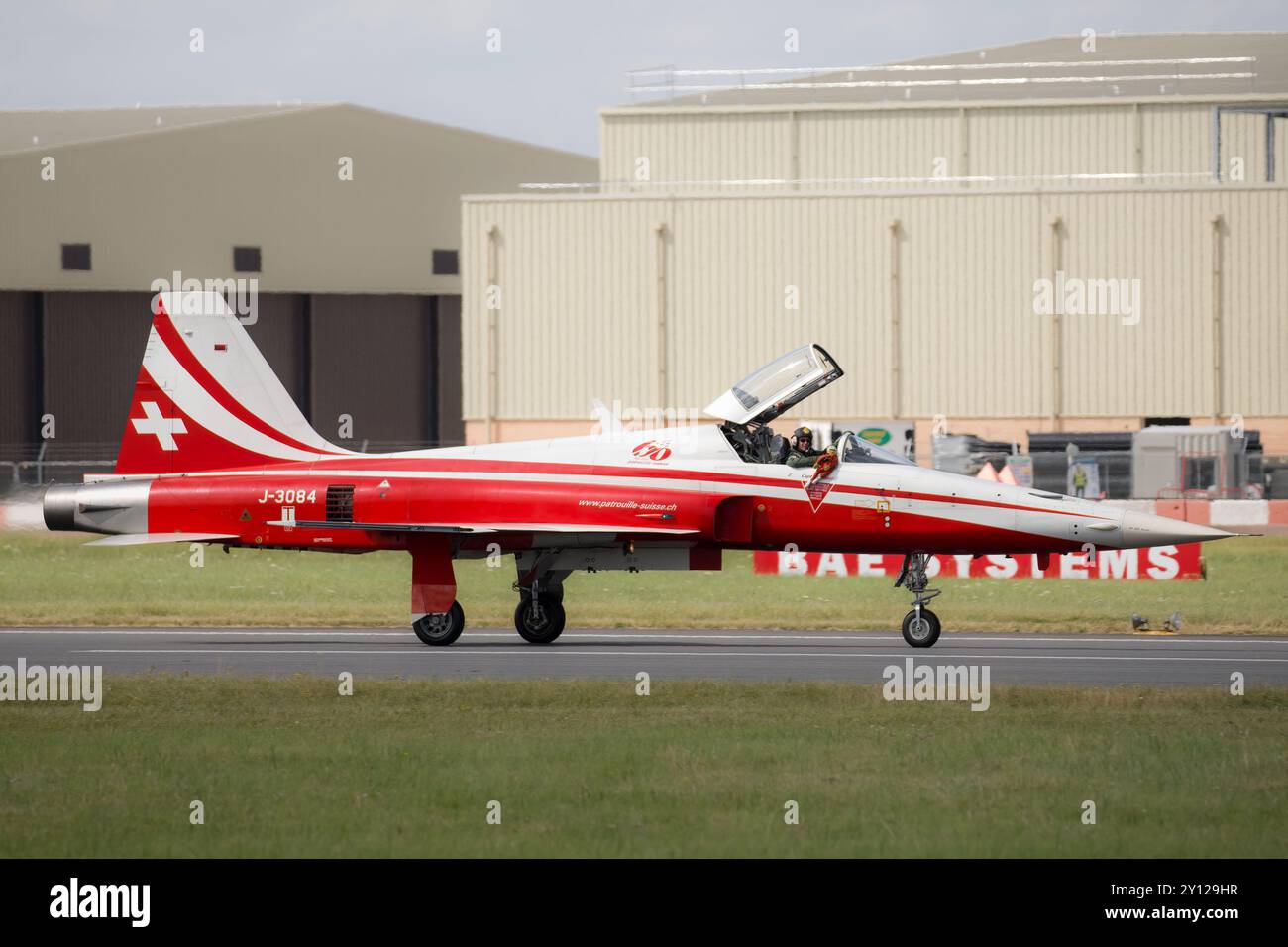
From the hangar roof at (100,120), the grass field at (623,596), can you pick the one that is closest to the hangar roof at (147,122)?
the hangar roof at (100,120)

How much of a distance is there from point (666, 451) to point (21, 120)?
184 ft

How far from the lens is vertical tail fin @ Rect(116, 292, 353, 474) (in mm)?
21922

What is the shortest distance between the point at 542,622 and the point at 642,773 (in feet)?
32.2

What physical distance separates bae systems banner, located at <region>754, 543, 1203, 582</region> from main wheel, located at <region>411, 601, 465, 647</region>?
35.0 feet

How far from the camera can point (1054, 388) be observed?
55562 millimetres

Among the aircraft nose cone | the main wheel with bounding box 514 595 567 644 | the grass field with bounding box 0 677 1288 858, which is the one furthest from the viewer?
the main wheel with bounding box 514 595 567 644

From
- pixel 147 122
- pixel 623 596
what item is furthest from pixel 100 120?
pixel 623 596

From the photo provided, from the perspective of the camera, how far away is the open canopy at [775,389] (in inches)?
824

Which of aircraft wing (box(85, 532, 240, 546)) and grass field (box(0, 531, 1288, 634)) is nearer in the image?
aircraft wing (box(85, 532, 240, 546))

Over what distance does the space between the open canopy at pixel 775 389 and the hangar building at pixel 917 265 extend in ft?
112

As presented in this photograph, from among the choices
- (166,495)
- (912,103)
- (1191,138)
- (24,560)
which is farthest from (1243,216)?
(166,495)

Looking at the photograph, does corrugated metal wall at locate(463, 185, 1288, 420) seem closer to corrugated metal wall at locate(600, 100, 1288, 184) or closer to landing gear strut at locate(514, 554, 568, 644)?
corrugated metal wall at locate(600, 100, 1288, 184)

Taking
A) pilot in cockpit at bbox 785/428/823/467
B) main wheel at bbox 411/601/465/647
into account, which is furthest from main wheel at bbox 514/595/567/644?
pilot in cockpit at bbox 785/428/823/467

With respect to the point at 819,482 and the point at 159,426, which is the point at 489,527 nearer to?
the point at 819,482
